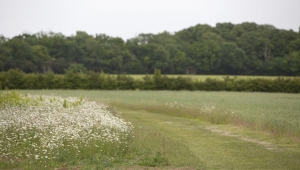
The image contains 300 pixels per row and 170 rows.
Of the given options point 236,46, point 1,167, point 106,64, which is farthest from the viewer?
point 236,46

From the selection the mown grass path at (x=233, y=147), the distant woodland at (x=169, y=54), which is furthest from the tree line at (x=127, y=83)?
the mown grass path at (x=233, y=147)

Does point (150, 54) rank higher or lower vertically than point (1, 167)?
higher

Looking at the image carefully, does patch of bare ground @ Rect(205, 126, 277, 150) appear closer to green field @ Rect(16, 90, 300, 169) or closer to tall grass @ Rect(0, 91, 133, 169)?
green field @ Rect(16, 90, 300, 169)

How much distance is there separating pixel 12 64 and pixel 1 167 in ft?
301

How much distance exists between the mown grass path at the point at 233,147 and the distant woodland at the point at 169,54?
88.1m

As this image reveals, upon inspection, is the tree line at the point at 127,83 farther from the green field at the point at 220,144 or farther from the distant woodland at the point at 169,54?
the green field at the point at 220,144

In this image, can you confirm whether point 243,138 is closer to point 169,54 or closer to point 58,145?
point 58,145

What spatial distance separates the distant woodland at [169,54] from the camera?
112950mm

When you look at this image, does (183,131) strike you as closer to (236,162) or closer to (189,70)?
(236,162)

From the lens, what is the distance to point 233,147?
17438 mm

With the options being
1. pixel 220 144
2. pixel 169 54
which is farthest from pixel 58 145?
pixel 169 54

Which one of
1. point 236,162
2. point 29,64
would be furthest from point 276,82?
point 29,64

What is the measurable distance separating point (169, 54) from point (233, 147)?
358 ft

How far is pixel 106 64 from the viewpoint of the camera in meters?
118
